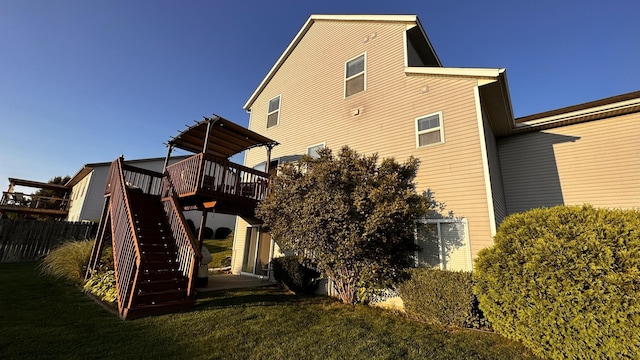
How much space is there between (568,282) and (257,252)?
10291 mm

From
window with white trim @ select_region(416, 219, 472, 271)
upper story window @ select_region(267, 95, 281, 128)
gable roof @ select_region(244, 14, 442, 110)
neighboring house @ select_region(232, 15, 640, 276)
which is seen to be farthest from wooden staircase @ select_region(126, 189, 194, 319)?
gable roof @ select_region(244, 14, 442, 110)

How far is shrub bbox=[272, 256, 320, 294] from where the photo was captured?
8.72 meters

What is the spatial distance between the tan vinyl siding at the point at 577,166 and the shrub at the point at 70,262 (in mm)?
14981

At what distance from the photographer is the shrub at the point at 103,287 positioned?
6.81m

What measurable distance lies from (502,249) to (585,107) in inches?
272

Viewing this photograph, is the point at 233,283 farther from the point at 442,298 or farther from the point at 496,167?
the point at 496,167

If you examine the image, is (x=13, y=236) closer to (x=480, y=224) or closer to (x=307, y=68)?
(x=307, y=68)

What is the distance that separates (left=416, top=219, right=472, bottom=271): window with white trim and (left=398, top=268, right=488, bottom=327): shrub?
0.77 m

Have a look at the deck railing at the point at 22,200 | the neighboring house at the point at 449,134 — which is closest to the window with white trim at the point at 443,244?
the neighboring house at the point at 449,134

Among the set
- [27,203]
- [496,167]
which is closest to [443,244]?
[496,167]

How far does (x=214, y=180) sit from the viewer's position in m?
8.72

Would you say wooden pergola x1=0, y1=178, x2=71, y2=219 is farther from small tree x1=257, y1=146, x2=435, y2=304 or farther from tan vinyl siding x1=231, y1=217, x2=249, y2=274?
small tree x1=257, y1=146, x2=435, y2=304

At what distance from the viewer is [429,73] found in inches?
328

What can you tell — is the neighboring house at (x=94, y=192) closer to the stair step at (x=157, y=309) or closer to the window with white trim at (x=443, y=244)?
the stair step at (x=157, y=309)
